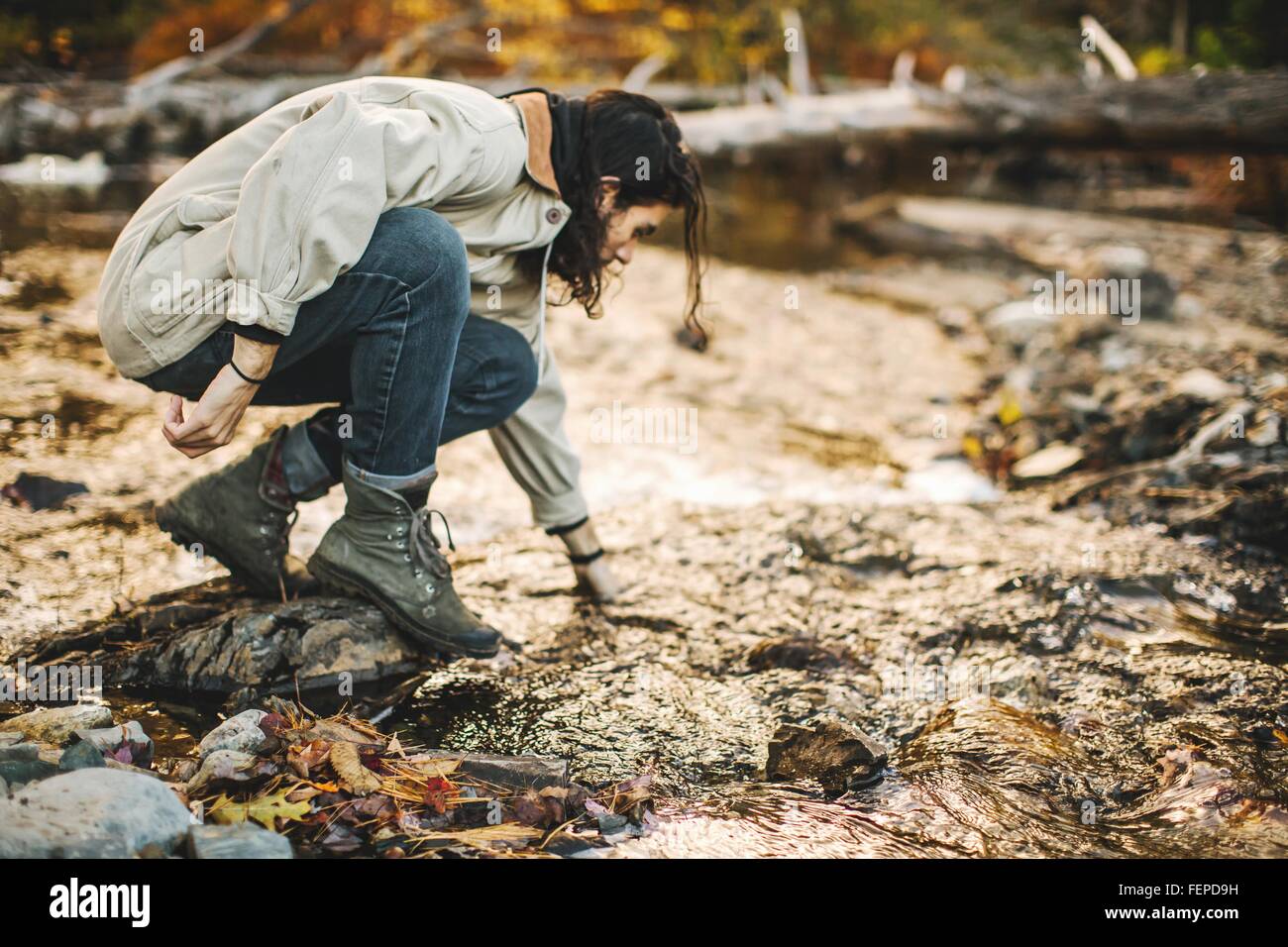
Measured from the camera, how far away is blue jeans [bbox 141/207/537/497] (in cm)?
204

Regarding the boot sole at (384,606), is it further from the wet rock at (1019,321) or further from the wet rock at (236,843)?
the wet rock at (1019,321)

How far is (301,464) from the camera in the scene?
2.37 meters

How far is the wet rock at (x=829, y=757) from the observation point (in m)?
1.95

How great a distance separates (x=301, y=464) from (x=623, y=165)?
0.99 metres

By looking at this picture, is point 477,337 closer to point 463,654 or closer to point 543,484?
point 543,484

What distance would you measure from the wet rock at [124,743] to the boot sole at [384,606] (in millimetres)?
559

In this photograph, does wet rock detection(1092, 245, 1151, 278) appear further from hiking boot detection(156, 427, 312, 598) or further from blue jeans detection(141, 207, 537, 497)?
hiking boot detection(156, 427, 312, 598)

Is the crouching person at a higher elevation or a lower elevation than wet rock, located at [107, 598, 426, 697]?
higher

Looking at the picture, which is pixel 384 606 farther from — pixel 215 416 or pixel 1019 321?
pixel 1019 321

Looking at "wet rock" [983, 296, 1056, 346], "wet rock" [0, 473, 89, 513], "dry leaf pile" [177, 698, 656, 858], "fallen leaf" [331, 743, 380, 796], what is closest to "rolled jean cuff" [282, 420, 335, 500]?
"dry leaf pile" [177, 698, 656, 858]

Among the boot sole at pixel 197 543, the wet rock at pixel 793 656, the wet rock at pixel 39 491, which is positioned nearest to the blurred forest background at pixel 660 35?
the wet rock at pixel 39 491

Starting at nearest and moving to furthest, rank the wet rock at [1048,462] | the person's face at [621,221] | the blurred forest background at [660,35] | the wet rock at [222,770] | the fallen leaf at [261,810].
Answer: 1. the fallen leaf at [261,810]
2. the wet rock at [222,770]
3. the person's face at [621,221]
4. the wet rock at [1048,462]
5. the blurred forest background at [660,35]

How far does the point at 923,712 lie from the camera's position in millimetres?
2254

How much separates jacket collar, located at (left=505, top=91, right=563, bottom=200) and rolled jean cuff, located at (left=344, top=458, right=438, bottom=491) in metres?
0.67
